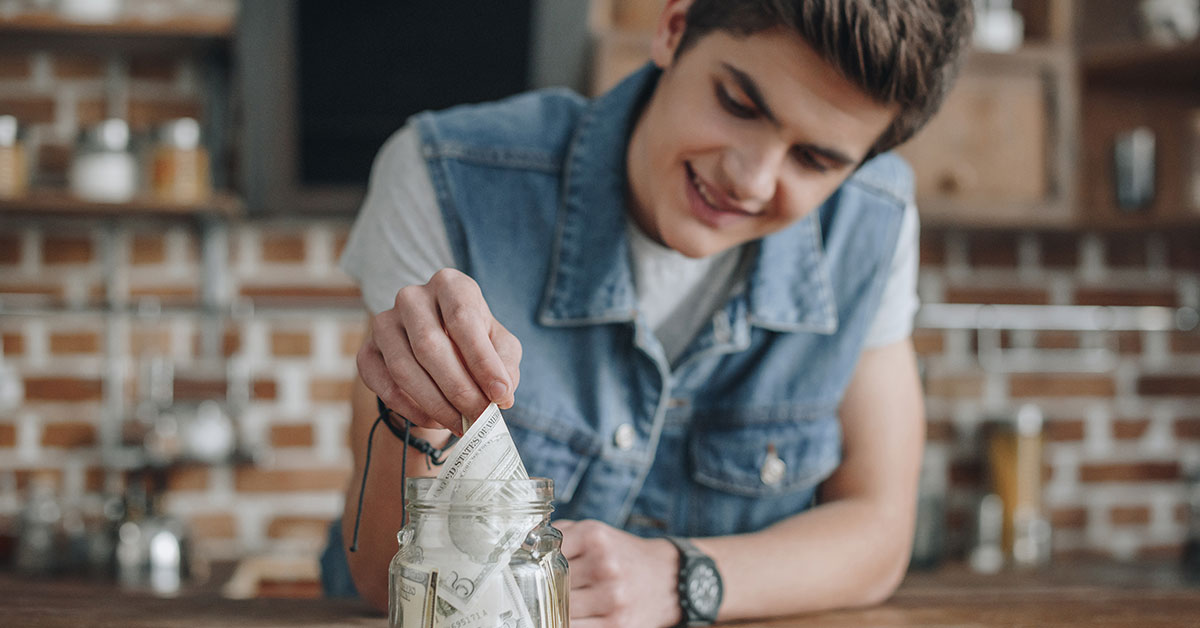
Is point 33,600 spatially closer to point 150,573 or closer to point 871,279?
point 871,279

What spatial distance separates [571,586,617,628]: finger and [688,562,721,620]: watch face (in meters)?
0.08

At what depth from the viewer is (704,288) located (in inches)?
43.7

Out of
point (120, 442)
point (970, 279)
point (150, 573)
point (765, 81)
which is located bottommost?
point (150, 573)

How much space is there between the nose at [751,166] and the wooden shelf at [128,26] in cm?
141

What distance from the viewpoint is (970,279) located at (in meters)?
2.38

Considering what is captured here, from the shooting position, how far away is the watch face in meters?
0.79

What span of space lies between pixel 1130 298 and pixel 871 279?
1651mm

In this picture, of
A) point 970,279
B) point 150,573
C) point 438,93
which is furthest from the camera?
point 970,279

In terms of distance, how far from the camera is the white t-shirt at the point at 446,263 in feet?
3.15

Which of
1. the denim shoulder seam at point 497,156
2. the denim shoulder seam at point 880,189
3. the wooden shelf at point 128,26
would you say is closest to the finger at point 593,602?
the denim shoulder seam at point 497,156

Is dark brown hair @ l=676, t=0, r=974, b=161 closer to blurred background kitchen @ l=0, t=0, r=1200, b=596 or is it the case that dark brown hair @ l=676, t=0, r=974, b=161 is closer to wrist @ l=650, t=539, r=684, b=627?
wrist @ l=650, t=539, r=684, b=627

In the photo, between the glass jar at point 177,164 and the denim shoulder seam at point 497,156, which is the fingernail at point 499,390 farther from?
the glass jar at point 177,164

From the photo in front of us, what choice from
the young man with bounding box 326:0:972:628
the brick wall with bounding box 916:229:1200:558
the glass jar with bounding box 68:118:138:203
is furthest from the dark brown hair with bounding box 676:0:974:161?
the brick wall with bounding box 916:229:1200:558

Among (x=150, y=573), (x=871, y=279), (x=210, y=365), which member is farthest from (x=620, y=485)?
(x=210, y=365)
